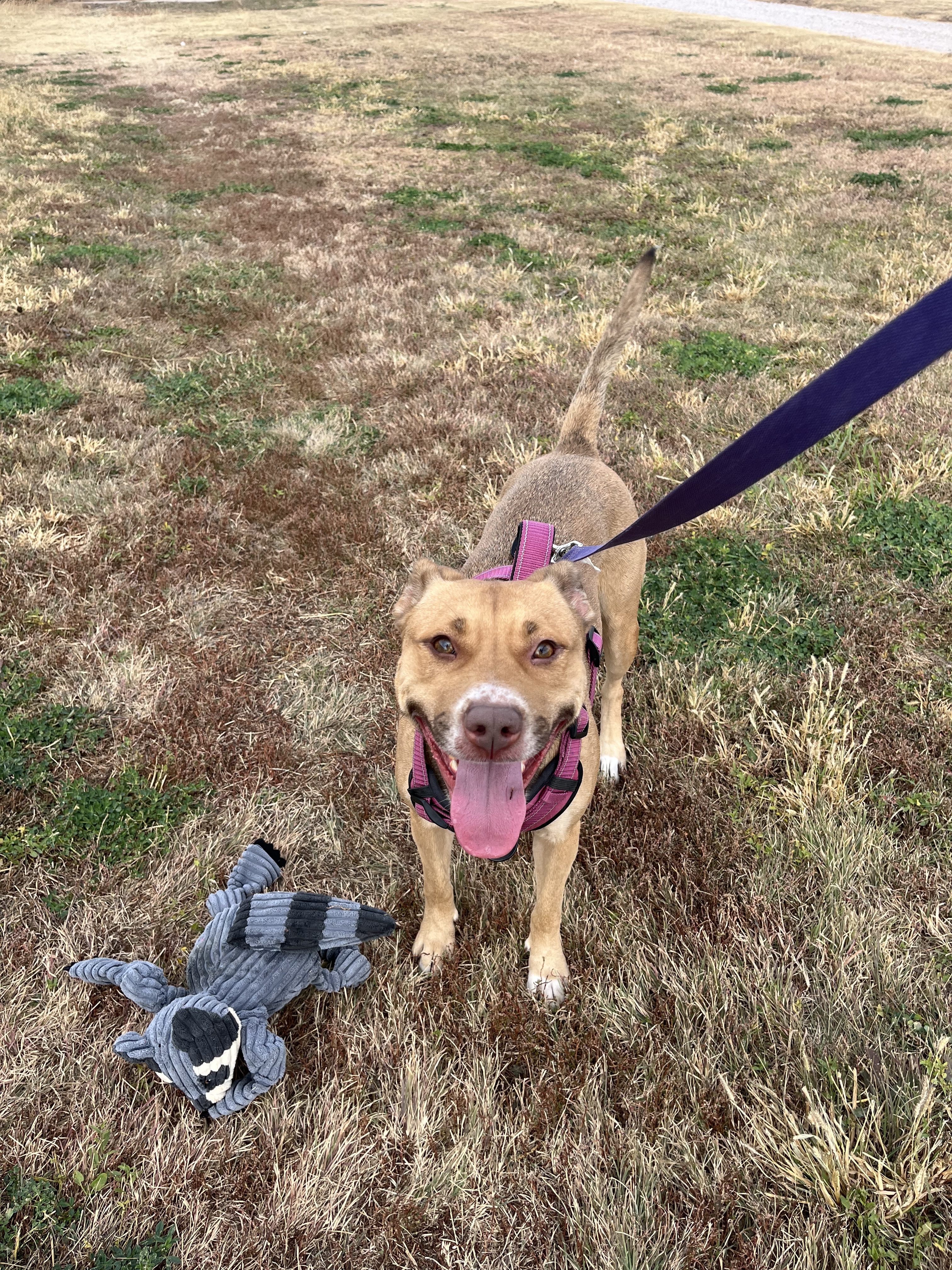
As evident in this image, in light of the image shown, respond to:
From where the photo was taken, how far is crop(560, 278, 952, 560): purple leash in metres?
1.38

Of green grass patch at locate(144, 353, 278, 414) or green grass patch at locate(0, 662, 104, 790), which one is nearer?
green grass patch at locate(0, 662, 104, 790)

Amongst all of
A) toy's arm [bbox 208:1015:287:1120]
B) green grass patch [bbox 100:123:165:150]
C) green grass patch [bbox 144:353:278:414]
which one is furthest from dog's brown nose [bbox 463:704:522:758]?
green grass patch [bbox 100:123:165:150]

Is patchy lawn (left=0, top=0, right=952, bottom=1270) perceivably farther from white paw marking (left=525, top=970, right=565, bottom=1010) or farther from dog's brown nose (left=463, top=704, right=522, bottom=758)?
dog's brown nose (left=463, top=704, right=522, bottom=758)

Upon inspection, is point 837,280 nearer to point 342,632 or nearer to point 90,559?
point 342,632

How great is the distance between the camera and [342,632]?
4.41 metres

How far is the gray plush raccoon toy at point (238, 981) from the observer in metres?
2.16

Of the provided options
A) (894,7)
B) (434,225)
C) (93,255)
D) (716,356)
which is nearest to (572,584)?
(716,356)

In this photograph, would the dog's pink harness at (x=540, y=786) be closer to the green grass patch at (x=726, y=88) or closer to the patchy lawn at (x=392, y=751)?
the patchy lawn at (x=392, y=751)

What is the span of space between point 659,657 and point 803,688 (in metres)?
0.81

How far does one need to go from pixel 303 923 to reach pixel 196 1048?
0.48m

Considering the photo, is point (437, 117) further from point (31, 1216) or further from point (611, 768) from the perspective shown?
point (31, 1216)

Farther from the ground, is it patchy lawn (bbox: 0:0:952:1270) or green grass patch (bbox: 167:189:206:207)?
green grass patch (bbox: 167:189:206:207)

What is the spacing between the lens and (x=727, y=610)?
4.36 metres

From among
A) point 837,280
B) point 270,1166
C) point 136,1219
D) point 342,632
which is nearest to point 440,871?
point 270,1166
